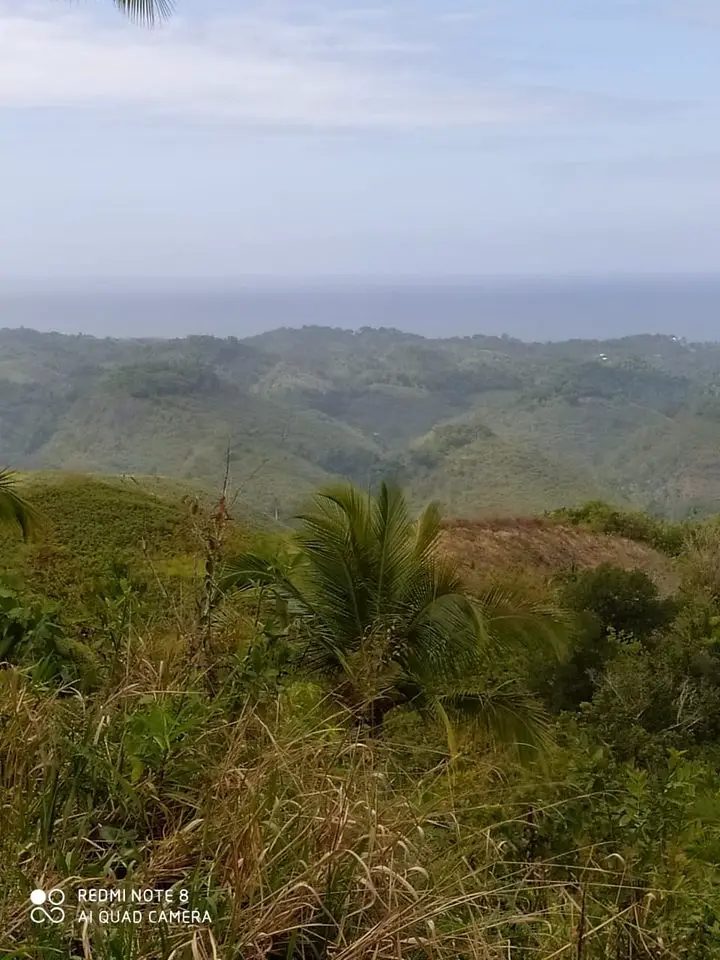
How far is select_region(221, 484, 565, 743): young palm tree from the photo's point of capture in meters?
4.92

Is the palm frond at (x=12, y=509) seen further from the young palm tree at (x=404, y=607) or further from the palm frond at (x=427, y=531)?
the palm frond at (x=427, y=531)

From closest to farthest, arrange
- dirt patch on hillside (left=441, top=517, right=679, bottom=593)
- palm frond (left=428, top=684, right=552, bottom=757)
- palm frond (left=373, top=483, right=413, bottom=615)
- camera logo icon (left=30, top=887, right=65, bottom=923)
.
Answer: camera logo icon (left=30, top=887, right=65, bottom=923) → palm frond (left=428, top=684, right=552, bottom=757) → palm frond (left=373, top=483, right=413, bottom=615) → dirt patch on hillside (left=441, top=517, right=679, bottom=593)

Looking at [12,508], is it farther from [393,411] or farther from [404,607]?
[393,411]

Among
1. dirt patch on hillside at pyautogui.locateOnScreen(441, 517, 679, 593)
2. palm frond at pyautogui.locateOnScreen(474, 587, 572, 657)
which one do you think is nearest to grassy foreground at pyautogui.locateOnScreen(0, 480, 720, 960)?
palm frond at pyautogui.locateOnScreen(474, 587, 572, 657)

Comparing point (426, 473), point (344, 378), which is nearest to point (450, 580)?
point (426, 473)

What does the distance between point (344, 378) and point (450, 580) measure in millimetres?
80593

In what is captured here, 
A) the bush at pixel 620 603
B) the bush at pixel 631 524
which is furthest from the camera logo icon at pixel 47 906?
the bush at pixel 631 524

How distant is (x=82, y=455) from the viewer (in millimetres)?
50406

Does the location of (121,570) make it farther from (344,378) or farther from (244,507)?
(344,378)

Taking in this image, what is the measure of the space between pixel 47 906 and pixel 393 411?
7530cm

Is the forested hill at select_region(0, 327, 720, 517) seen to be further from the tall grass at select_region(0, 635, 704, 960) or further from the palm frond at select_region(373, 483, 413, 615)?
the tall grass at select_region(0, 635, 704, 960)

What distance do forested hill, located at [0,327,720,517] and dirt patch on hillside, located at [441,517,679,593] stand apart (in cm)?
265

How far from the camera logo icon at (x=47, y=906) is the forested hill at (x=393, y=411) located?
21604 millimetres

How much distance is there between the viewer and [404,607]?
5.26 meters
